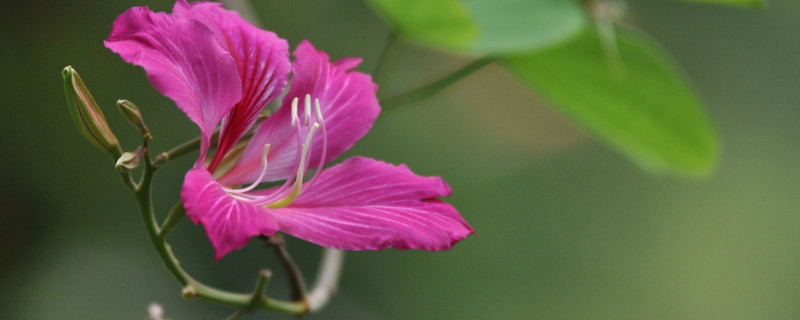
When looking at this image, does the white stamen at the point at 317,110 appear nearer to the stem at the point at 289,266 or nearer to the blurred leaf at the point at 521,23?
the stem at the point at 289,266

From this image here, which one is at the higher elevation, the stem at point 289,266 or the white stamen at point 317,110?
the white stamen at point 317,110

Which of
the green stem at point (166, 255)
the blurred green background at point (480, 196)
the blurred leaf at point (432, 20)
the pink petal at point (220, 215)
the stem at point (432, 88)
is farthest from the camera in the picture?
the blurred green background at point (480, 196)

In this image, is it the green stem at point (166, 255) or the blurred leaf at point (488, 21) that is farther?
the blurred leaf at point (488, 21)

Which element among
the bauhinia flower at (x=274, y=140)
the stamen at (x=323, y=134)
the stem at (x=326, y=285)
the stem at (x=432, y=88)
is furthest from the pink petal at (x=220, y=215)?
the stem at (x=432, y=88)

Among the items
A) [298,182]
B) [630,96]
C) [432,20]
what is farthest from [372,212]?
[630,96]

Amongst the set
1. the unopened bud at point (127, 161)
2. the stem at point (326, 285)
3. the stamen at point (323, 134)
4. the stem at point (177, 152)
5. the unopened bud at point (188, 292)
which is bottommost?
the stem at point (326, 285)

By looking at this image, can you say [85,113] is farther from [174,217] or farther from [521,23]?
[521,23]

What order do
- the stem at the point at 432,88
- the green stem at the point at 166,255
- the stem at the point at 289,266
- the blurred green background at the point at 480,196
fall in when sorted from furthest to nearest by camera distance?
the blurred green background at the point at 480,196
the stem at the point at 432,88
the stem at the point at 289,266
the green stem at the point at 166,255

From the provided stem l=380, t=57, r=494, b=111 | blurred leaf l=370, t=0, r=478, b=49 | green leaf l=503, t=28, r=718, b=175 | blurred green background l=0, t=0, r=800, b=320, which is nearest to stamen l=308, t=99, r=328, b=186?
blurred leaf l=370, t=0, r=478, b=49

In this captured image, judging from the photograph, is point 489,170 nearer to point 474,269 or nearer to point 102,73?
point 474,269
